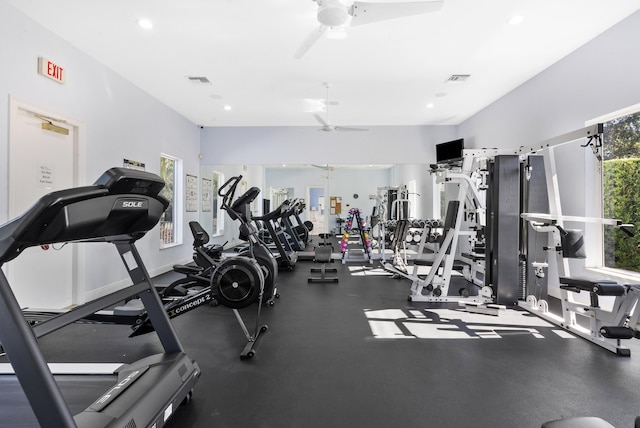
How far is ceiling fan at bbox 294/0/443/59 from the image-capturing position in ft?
8.19

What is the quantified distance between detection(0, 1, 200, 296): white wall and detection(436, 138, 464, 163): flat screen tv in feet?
17.7

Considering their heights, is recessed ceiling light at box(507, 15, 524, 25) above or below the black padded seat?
above

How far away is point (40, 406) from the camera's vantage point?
109 cm

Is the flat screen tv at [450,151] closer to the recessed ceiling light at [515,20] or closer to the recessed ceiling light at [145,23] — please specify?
the recessed ceiling light at [515,20]

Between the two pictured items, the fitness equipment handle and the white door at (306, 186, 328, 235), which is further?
the white door at (306, 186, 328, 235)

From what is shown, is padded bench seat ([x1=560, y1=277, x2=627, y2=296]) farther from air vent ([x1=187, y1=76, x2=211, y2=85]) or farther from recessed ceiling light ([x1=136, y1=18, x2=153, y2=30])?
air vent ([x1=187, y1=76, x2=211, y2=85])

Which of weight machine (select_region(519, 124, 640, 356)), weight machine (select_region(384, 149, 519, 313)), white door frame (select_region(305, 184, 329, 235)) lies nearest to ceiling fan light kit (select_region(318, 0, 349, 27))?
weight machine (select_region(384, 149, 519, 313))

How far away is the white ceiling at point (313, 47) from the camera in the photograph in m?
3.14

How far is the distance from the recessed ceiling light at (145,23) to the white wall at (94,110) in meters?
1.01

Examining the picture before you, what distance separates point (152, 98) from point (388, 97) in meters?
3.97

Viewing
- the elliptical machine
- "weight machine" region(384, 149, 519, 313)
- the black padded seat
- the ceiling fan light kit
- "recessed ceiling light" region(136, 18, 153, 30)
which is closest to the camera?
the black padded seat

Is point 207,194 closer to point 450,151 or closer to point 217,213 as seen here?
point 217,213

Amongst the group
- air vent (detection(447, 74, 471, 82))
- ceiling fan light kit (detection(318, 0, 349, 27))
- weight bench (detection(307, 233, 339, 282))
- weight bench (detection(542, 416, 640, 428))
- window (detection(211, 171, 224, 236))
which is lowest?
weight bench (detection(307, 233, 339, 282))

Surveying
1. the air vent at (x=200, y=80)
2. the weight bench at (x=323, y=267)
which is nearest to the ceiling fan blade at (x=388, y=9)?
the air vent at (x=200, y=80)
